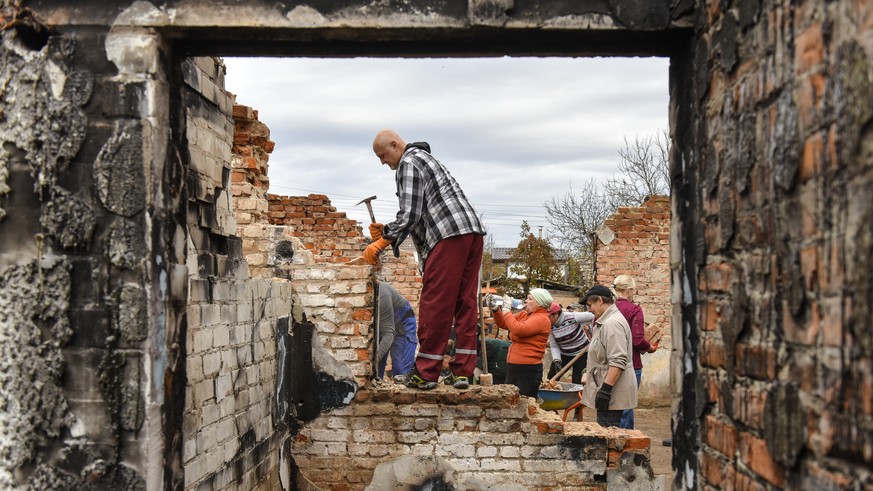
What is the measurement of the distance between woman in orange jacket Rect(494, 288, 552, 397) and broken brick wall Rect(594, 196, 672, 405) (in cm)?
478

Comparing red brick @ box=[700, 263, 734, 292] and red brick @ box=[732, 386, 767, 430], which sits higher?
red brick @ box=[700, 263, 734, 292]

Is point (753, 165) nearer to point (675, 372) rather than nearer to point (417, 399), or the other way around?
point (675, 372)

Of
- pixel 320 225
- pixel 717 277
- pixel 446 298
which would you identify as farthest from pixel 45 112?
Answer: pixel 320 225

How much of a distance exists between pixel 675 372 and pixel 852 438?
1.13 meters

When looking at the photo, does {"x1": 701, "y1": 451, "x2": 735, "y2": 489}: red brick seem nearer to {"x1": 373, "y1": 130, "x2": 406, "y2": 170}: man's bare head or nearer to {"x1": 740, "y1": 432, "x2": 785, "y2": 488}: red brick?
{"x1": 740, "y1": 432, "x2": 785, "y2": 488}: red brick

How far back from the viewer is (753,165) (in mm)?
2031

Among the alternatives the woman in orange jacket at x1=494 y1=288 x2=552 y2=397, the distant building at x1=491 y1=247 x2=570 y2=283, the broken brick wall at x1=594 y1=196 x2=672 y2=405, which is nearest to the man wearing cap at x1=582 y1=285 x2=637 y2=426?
the woman in orange jacket at x1=494 y1=288 x2=552 y2=397

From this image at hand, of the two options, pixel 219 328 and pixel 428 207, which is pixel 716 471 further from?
pixel 428 207

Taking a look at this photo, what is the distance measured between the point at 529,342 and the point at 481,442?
2746 millimetres

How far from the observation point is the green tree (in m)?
22.1

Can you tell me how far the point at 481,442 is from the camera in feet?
16.0

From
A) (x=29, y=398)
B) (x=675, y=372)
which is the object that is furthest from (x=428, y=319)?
(x=29, y=398)

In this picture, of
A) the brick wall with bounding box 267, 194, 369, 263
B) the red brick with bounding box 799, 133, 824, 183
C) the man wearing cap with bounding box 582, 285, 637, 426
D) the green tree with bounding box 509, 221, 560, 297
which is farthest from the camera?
the green tree with bounding box 509, 221, 560, 297

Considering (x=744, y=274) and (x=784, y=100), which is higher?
(x=784, y=100)
